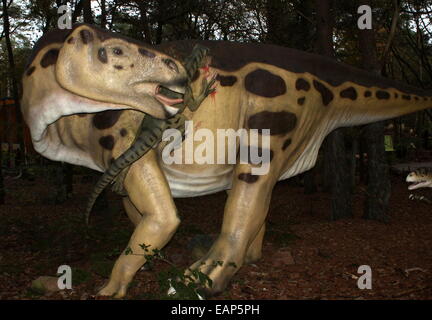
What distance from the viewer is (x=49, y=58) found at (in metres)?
3.17

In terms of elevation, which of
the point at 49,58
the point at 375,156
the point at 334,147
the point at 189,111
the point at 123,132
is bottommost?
the point at 375,156

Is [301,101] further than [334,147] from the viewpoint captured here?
No

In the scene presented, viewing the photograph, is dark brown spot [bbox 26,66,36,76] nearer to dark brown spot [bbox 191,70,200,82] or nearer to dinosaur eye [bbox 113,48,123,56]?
dinosaur eye [bbox 113,48,123,56]

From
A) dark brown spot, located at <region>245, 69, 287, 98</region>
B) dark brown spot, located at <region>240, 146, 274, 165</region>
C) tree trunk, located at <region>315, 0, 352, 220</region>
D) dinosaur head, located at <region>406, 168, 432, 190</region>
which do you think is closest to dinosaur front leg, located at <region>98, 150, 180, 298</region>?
dark brown spot, located at <region>240, 146, 274, 165</region>

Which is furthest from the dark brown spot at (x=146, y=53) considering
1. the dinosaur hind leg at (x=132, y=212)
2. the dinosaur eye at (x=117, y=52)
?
the dinosaur hind leg at (x=132, y=212)

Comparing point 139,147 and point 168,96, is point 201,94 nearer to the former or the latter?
point 168,96

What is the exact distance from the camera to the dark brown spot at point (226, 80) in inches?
138

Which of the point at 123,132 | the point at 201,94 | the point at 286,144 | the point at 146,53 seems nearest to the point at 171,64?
the point at 146,53

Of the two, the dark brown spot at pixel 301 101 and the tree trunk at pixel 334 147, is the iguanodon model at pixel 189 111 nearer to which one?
the dark brown spot at pixel 301 101

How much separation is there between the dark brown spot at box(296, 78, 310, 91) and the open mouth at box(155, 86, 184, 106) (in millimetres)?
1203

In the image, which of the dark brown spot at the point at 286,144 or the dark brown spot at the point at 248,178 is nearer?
the dark brown spot at the point at 248,178

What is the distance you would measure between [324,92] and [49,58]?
7.14ft

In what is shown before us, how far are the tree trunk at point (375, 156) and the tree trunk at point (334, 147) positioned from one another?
47 cm

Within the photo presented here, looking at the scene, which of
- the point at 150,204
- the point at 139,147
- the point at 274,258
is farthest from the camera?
the point at 274,258
